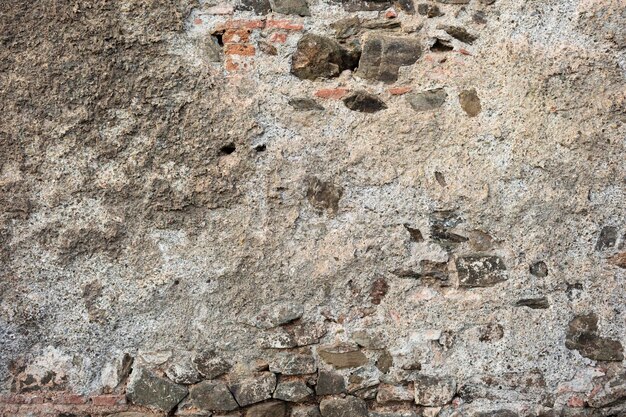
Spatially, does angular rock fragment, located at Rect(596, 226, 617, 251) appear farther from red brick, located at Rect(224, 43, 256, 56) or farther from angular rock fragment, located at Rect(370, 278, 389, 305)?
red brick, located at Rect(224, 43, 256, 56)

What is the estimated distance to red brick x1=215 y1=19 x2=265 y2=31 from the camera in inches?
92.2

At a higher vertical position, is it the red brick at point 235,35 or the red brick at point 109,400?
the red brick at point 235,35

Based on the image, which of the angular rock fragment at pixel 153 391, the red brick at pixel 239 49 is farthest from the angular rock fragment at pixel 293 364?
the red brick at pixel 239 49

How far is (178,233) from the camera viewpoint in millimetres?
2365

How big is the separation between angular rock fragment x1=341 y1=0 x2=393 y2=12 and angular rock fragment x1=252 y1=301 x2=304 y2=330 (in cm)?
115

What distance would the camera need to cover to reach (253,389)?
236 cm

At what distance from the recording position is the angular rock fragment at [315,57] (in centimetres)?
236

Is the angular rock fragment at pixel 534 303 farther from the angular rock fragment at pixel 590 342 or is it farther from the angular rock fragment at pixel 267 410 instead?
the angular rock fragment at pixel 267 410

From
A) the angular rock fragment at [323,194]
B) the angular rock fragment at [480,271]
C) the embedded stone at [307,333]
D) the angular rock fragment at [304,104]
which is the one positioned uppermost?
the angular rock fragment at [304,104]

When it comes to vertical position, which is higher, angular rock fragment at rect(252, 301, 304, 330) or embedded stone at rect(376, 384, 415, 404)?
angular rock fragment at rect(252, 301, 304, 330)

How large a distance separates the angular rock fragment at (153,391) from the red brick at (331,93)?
1.23 meters

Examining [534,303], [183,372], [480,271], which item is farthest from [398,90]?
[183,372]

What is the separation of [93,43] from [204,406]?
4.65 ft

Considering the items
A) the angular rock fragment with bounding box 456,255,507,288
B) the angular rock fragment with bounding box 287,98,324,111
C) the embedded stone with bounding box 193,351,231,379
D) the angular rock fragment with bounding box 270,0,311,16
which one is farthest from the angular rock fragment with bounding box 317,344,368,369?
the angular rock fragment with bounding box 270,0,311,16
